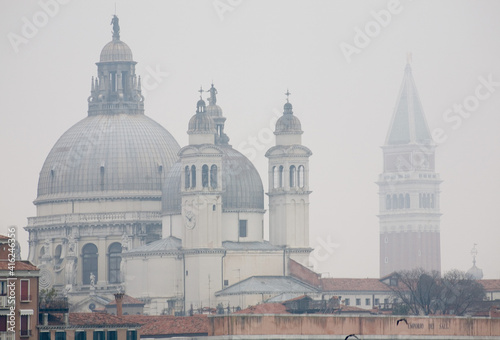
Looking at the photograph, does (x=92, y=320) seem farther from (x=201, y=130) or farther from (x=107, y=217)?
(x=107, y=217)

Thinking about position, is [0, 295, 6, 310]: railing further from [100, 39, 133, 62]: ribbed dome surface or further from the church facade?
[100, 39, 133, 62]: ribbed dome surface

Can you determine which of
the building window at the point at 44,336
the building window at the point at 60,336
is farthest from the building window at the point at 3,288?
the building window at the point at 60,336

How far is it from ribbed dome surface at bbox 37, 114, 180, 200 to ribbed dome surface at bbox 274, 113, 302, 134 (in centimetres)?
1217

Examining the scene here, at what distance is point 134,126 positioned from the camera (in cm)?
17488

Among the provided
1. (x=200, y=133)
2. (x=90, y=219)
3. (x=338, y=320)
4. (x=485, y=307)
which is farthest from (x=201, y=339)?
(x=90, y=219)

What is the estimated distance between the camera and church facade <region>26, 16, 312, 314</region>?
158 metres

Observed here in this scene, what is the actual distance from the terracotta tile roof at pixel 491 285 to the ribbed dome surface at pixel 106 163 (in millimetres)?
24355

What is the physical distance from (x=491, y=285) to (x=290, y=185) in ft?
55.5

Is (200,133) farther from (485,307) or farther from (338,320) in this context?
(338,320)

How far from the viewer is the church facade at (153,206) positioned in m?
158

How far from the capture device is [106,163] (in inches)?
6786

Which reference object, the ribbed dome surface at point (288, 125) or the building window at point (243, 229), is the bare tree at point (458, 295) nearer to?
the building window at point (243, 229)

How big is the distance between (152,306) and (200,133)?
12.0 m

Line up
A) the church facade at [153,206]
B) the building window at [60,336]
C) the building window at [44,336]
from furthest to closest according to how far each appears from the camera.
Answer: the church facade at [153,206], the building window at [60,336], the building window at [44,336]
